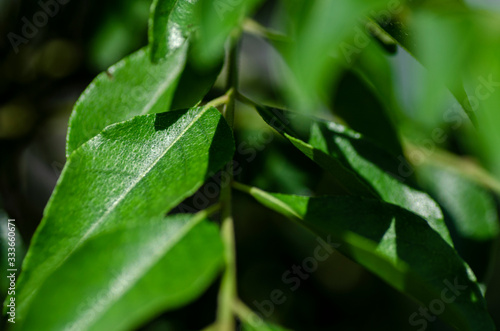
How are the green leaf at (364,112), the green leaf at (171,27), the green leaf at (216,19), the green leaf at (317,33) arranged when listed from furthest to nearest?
the green leaf at (364,112) < the green leaf at (171,27) < the green leaf at (216,19) < the green leaf at (317,33)

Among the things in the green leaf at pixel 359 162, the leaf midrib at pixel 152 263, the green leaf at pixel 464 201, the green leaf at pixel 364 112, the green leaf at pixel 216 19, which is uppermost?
the green leaf at pixel 216 19

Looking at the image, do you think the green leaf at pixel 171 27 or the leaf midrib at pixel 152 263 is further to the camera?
the green leaf at pixel 171 27

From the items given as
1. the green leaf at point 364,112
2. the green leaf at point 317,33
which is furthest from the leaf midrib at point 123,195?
the green leaf at point 364,112

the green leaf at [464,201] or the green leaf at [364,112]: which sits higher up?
the green leaf at [364,112]

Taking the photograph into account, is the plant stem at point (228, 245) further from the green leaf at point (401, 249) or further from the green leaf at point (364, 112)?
the green leaf at point (364, 112)

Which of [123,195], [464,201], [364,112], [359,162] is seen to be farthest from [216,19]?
[464,201]

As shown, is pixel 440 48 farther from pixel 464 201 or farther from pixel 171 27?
pixel 464 201

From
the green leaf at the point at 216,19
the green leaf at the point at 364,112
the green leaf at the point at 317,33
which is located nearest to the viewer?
the green leaf at the point at 317,33
